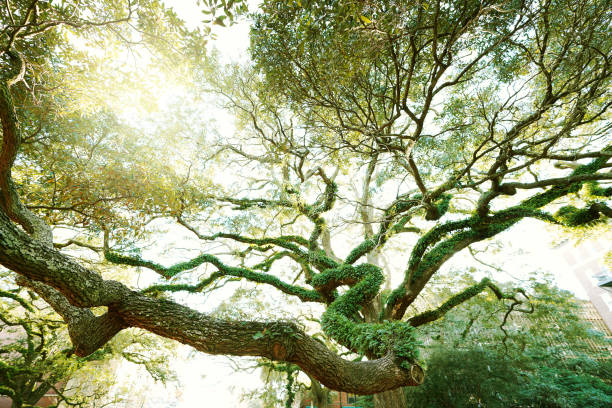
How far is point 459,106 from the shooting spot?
4.79m

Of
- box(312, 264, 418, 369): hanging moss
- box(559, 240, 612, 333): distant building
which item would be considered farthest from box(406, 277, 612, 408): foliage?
box(559, 240, 612, 333): distant building

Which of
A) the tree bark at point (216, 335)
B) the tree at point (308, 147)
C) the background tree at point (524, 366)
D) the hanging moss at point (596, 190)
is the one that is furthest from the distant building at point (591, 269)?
the tree bark at point (216, 335)

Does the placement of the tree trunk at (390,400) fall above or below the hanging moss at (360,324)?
below

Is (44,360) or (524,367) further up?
(44,360)

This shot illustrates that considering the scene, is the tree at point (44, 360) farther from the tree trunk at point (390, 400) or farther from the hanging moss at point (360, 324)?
the tree trunk at point (390, 400)

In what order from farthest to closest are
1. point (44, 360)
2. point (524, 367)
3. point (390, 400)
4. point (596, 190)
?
point (524, 367) → point (44, 360) → point (596, 190) → point (390, 400)

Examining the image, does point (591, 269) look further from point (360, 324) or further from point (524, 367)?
point (360, 324)

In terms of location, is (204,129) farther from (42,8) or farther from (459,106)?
(459,106)

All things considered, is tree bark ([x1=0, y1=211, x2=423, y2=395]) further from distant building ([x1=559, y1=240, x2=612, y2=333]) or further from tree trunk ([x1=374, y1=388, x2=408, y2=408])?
distant building ([x1=559, y1=240, x2=612, y2=333])

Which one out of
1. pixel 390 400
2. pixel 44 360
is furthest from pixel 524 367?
pixel 44 360

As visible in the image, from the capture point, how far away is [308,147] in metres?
4.70

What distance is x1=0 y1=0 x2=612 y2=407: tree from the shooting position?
8.18 ft

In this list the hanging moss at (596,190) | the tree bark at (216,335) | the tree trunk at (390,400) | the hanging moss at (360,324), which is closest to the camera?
the tree bark at (216,335)

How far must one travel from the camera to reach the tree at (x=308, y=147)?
8.18 feet
